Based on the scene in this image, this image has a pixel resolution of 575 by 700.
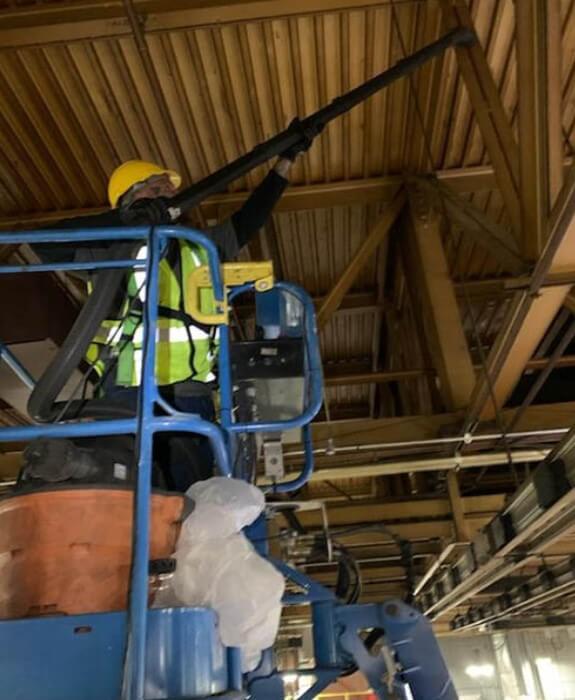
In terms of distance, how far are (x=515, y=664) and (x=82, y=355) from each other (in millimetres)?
20268

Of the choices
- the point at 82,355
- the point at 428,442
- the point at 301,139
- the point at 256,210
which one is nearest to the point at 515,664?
the point at 428,442

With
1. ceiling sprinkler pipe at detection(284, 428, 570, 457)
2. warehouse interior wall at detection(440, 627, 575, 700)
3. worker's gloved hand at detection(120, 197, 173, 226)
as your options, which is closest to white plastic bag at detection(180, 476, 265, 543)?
worker's gloved hand at detection(120, 197, 173, 226)

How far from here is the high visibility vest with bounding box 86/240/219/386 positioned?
2395 millimetres

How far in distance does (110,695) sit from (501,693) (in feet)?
67.8

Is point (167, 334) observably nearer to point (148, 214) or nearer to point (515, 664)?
point (148, 214)

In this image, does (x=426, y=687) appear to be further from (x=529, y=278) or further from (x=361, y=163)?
(x=361, y=163)

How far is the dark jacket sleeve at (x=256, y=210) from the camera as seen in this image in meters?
3.14

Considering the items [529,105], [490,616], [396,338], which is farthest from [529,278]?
[490,616]

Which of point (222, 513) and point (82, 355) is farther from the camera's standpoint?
point (82, 355)

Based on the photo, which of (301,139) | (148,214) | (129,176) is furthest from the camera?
(301,139)

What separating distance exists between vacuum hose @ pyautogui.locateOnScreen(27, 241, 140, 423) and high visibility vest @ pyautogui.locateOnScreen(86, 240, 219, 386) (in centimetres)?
16

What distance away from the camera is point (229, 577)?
1.63 m

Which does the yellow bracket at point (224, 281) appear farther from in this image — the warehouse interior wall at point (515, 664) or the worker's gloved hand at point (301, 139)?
the warehouse interior wall at point (515, 664)

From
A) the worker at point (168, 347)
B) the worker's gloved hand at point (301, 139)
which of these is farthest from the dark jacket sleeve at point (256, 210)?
the worker at point (168, 347)
